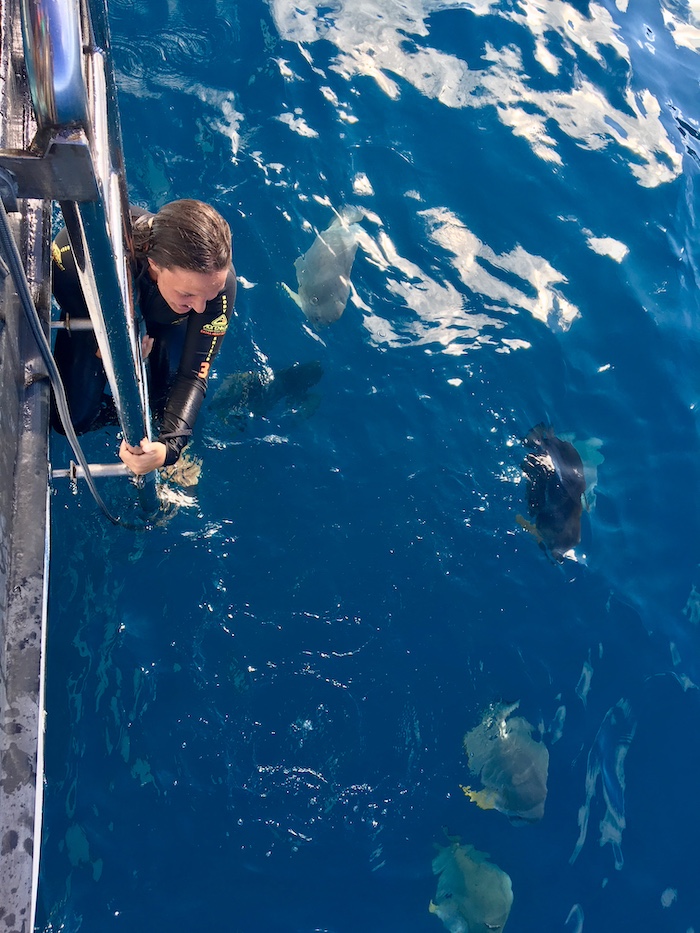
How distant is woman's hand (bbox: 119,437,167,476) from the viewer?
345 cm

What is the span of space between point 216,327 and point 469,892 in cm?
340

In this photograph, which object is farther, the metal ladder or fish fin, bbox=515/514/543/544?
fish fin, bbox=515/514/543/544

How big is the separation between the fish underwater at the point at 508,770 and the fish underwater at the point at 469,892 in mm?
312

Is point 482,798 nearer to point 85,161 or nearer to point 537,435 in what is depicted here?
point 537,435

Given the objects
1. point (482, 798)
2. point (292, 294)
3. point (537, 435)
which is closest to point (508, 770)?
point (482, 798)

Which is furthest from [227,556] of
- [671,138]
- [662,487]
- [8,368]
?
[671,138]

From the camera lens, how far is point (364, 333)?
5.68 meters

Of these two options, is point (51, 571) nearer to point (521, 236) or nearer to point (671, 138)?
point (521, 236)

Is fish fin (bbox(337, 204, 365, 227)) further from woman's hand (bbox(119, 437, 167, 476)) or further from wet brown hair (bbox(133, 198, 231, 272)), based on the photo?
woman's hand (bbox(119, 437, 167, 476))

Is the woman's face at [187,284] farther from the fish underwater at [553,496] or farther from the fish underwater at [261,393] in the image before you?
the fish underwater at [553,496]

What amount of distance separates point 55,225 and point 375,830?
4398mm

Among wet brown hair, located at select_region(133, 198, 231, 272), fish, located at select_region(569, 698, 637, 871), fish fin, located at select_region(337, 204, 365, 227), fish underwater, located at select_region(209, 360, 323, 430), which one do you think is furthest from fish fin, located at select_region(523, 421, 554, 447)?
wet brown hair, located at select_region(133, 198, 231, 272)

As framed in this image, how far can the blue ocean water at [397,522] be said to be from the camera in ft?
13.8

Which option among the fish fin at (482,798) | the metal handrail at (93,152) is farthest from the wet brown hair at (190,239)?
the fish fin at (482,798)
